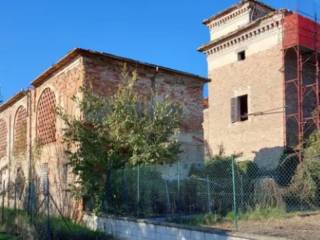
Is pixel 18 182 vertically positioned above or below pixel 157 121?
below

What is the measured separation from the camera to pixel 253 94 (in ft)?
80.5

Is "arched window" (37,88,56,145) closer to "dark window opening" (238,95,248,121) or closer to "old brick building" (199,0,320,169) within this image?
"old brick building" (199,0,320,169)

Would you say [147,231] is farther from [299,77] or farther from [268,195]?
[299,77]

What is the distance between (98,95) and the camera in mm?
15867

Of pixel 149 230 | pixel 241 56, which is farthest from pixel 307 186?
pixel 241 56

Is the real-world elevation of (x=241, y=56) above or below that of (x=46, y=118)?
above

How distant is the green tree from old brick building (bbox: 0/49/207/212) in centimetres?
186

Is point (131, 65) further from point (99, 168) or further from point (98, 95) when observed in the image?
point (99, 168)

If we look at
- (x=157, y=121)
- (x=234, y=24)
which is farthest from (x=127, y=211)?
(x=234, y=24)

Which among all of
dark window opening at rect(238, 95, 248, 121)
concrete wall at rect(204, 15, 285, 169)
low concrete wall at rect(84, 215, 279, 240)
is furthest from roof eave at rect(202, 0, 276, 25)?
low concrete wall at rect(84, 215, 279, 240)

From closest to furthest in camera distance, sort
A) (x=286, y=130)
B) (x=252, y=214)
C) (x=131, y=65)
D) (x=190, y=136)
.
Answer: (x=252, y=214)
(x=131, y=65)
(x=190, y=136)
(x=286, y=130)

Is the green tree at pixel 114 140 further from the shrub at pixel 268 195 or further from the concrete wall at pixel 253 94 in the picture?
the concrete wall at pixel 253 94

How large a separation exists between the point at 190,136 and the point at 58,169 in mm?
5860

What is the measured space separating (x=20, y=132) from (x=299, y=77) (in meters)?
15.0
